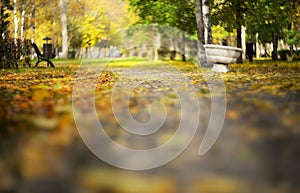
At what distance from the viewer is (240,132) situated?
259 cm

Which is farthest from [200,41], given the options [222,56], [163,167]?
[163,167]

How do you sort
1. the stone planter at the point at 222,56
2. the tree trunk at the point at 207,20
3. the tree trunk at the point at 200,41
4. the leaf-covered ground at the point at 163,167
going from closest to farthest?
the leaf-covered ground at the point at 163,167 → the stone planter at the point at 222,56 → the tree trunk at the point at 207,20 → the tree trunk at the point at 200,41

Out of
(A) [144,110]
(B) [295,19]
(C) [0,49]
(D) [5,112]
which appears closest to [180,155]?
(A) [144,110]

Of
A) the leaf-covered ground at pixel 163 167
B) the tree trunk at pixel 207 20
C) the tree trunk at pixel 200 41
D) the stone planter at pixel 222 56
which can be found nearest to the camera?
the leaf-covered ground at pixel 163 167

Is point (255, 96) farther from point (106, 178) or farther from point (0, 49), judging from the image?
point (0, 49)

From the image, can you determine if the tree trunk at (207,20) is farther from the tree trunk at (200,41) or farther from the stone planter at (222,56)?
the stone planter at (222,56)

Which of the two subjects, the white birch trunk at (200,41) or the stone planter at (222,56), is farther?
the white birch trunk at (200,41)

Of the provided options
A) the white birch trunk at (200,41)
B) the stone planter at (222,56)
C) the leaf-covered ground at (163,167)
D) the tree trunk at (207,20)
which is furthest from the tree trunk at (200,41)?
the leaf-covered ground at (163,167)


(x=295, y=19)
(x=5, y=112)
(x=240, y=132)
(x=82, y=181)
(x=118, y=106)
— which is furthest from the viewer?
(x=295, y=19)

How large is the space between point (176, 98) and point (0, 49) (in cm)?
1027

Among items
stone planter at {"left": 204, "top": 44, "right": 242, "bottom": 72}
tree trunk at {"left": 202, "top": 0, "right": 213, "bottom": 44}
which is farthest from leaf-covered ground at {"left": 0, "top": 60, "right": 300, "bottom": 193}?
tree trunk at {"left": 202, "top": 0, "right": 213, "bottom": 44}

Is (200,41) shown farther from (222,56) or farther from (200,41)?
(222,56)

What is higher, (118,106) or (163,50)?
(163,50)

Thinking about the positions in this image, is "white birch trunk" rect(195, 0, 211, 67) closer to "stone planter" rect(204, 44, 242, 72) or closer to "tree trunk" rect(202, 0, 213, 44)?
"tree trunk" rect(202, 0, 213, 44)
